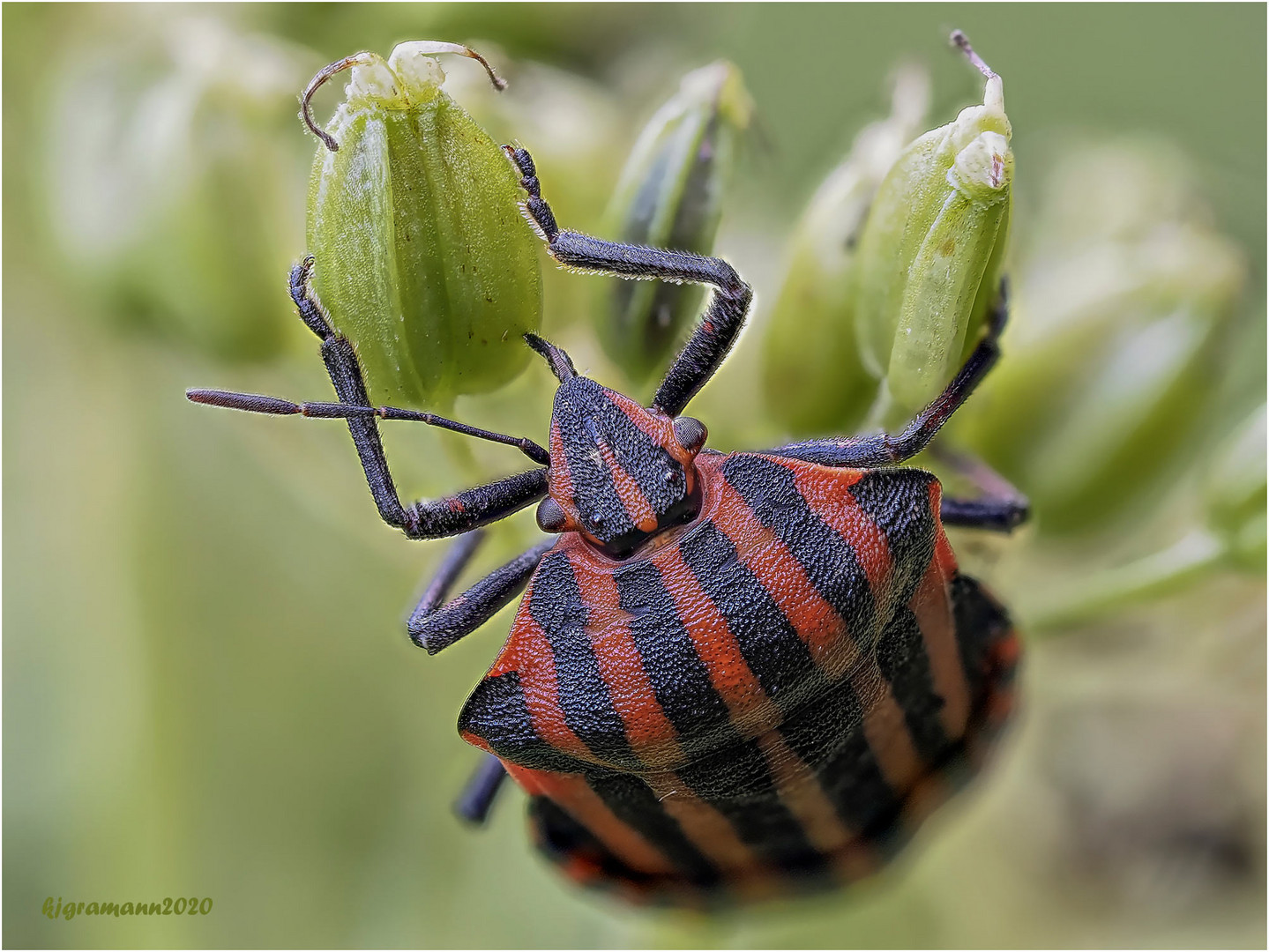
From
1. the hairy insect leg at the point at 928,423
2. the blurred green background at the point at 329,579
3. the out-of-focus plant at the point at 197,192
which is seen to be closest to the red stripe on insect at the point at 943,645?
the hairy insect leg at the point at 928,423

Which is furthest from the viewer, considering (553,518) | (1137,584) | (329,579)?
(329,579)

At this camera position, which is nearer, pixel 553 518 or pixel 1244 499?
pixel 553 518

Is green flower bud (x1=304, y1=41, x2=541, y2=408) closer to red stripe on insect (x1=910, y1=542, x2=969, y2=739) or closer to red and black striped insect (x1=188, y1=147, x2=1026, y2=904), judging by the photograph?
red and black striped insect (x1=188, y1=147, x2=1026, y2=904)

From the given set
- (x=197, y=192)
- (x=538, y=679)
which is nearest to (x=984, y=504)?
(x=538, y=679)

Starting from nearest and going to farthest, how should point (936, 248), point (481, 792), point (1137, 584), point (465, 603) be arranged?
point (936, 248) < point (465, 603) < point (1137, 584) < point (481, 792)

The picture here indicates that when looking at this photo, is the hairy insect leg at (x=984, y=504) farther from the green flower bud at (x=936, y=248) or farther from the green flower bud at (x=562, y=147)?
the green flower bud at (x=562, y=147)

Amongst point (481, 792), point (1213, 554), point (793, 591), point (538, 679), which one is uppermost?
point (1213, 554)

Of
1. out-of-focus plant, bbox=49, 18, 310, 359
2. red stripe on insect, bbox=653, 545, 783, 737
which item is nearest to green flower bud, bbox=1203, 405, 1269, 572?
red stripe on insect, bbox=653, 545, 783, 737

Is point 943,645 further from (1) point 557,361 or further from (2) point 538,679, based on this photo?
(1) point 557,361
